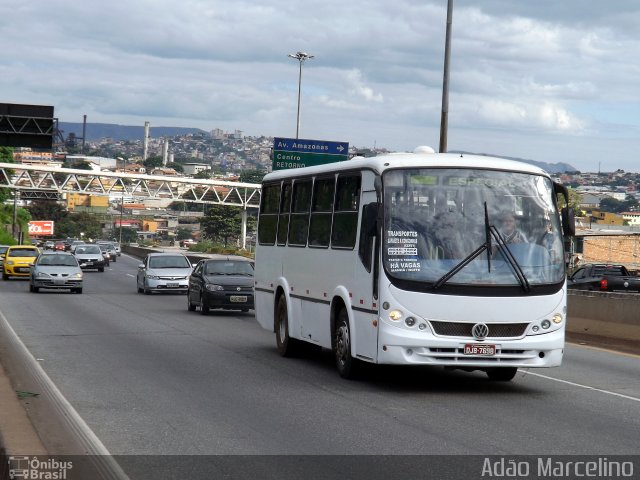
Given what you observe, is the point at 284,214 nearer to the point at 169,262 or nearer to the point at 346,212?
the point at 346,212

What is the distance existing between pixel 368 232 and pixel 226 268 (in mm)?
17920

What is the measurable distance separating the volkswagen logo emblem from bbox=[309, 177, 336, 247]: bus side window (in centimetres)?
320

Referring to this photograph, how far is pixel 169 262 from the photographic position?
43.2 metres

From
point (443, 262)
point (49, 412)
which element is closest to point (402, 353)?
point (443, 262)

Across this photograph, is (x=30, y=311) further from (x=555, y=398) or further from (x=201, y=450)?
(x=201, y=450)

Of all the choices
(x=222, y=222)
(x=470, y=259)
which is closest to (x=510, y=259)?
(x=470, y=259)

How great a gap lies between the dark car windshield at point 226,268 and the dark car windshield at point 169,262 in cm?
1070

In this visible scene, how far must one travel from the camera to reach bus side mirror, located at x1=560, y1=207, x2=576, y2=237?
567 inches

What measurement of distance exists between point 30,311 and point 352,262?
17.6 metres

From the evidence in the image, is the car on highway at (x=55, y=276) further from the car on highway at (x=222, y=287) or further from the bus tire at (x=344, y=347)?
the bus tire at (x=344, y=347)

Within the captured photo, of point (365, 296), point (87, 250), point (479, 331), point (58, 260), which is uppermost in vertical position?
point (365, 296)

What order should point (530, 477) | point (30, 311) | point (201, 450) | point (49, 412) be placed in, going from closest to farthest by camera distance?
point (530, 477) < point (201, 450) < point (49, 412) < point (30, 311)

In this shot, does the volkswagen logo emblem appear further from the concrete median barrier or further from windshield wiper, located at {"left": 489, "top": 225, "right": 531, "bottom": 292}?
the concrete median barrier

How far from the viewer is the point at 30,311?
30891 mm
